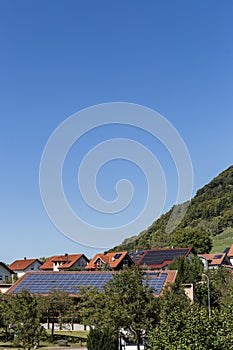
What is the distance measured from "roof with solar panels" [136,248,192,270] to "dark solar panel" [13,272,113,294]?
33.1 metres

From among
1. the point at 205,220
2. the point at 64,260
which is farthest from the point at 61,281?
the point at 205,220

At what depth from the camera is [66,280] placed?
52750mm

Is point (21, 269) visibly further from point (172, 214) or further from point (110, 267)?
point (172, 214)

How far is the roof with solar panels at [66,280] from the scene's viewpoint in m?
48.3

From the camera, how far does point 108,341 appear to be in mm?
25578

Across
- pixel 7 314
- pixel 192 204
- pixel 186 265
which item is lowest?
pixel 7 314

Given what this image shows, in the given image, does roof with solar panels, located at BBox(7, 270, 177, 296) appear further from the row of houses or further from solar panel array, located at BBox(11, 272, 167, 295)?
the row of houses

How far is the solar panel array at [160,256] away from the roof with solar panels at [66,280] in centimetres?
3519

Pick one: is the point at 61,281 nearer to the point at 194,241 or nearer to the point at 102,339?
the point at 102,339

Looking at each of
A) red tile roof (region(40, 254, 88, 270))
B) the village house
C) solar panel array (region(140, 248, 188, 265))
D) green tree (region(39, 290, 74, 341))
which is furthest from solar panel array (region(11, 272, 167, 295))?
the village house

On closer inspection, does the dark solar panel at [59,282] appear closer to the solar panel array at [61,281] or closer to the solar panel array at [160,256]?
the solar panel array at [61,281]

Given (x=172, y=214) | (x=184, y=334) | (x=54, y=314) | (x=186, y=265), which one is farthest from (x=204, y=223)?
(x=184, y=334)

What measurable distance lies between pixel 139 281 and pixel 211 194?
16240cm

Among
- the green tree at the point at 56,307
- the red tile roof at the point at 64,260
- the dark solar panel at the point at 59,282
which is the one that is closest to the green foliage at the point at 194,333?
the green tree at the point at 56,307
